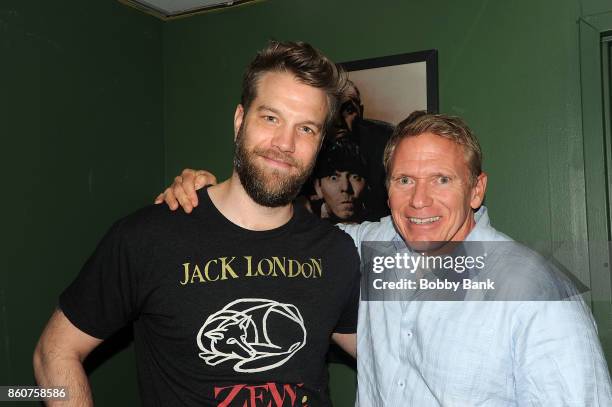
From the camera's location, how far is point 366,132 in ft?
8.95

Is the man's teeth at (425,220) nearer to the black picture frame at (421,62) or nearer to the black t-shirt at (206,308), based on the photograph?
the black t-shirt at (206,308)

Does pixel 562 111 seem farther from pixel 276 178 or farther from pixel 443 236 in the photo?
pixel 276 178

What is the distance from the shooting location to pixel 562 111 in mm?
2324

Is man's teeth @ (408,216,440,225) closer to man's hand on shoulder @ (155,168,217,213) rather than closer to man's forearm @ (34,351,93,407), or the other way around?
man's hand on shoulder @ (155,168,217,213)

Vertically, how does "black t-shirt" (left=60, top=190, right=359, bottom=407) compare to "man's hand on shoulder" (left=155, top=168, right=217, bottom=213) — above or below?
below

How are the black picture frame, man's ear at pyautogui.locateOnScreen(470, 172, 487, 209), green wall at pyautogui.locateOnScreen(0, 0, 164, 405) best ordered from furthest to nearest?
1. the black picture frame
2. green wall at pyautogui.locateOnScreen(0, 0, 164, 405)
3. man's ear at pyautogui.locateOnScreen(470, 172, 487, 209)

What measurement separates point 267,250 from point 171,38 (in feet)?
6.78

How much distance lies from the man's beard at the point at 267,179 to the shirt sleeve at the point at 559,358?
2.55 ft

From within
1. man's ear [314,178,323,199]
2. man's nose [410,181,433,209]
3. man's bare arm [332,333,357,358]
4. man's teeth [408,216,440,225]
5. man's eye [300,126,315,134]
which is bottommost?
man's bare arm [332,333,357,358]

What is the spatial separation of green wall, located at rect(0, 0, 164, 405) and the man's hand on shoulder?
3.02 ft

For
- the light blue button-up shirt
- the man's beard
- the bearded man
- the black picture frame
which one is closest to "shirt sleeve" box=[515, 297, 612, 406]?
the light blue button-up shirt

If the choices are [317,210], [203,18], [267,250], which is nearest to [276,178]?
[267,250]

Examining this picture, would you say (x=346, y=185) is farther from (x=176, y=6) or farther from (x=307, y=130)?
(x=176, y=6)

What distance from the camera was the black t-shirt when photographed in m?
1.57
